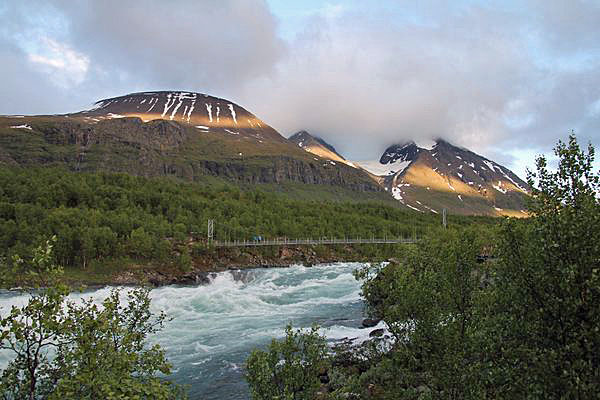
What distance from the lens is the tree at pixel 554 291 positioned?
35.2 feet

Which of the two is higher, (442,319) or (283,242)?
(283,242)

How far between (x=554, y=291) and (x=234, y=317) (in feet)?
155

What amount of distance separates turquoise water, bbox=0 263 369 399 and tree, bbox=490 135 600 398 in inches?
461

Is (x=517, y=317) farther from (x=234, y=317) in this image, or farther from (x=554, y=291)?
(x=234, y=317)

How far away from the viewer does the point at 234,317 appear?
54.7 m

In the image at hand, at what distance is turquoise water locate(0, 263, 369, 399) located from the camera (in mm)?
33969

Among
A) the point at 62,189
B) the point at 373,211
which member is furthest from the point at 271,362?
the point at 373,211

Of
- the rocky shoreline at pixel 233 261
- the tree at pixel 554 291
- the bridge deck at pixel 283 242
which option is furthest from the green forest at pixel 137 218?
the tree at pixel 554 291

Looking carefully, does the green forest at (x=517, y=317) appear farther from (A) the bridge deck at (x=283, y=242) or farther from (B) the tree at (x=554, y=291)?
(A) the bridge deck at (x=283, y=242)

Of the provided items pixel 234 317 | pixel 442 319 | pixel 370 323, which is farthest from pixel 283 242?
pixel 442 319

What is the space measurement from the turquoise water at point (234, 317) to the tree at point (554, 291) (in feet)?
38.4

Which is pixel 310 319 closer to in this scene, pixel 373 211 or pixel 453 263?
pixel 453 263

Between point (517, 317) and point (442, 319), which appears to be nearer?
point (517, 317)

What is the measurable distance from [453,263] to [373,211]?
183m
